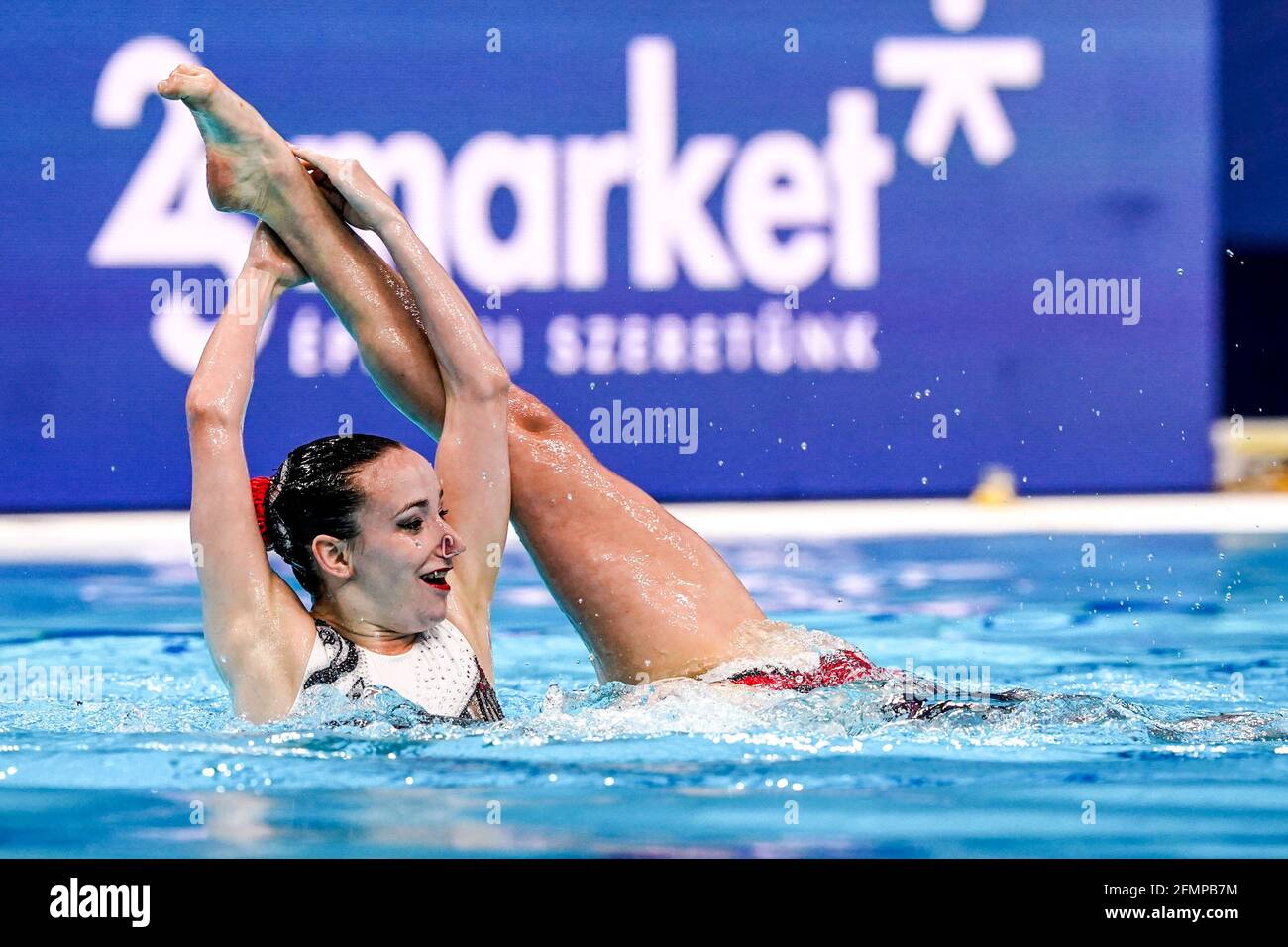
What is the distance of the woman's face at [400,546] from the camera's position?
2865 millimetres

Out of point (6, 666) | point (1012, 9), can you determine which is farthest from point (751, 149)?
point (6, 666)

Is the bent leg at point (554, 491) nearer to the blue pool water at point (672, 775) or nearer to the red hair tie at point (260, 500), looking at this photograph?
the blue pool water at point (672, 775)

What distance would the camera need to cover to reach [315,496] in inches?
113

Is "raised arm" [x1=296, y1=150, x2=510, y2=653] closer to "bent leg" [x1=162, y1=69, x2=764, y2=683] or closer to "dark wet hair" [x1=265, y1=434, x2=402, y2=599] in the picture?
"bent leg" [x1=162, y1=69, x2=764, y2=683]

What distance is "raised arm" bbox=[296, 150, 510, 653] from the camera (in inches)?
123

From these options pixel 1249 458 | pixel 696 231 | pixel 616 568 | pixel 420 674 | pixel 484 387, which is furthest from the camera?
pixel 1249 458

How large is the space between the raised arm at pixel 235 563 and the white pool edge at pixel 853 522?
4310 mm

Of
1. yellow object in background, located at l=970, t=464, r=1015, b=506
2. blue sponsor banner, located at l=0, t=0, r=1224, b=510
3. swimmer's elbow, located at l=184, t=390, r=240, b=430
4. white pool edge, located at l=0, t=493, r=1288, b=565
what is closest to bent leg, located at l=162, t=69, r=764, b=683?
swimmer's elbow, located at l=184, t=390, r=240, b=430

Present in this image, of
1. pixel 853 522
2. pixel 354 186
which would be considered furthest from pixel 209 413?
pixel 853 522

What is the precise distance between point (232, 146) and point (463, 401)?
2.07 ft

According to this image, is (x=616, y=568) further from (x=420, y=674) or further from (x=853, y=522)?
(x=853, y=522)

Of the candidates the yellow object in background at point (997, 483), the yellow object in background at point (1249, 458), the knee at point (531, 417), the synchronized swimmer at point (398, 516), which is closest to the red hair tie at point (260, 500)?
the synchronized swimmer at point (398, 516)
